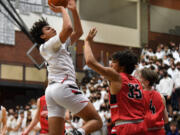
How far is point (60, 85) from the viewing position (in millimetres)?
4363

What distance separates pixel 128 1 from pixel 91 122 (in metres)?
21.3

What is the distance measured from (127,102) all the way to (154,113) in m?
0.66

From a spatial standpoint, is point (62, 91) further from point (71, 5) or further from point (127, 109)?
point (71, 5)

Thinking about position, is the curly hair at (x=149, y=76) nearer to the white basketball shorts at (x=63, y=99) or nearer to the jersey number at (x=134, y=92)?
the jersey number at (x=134, y=92)

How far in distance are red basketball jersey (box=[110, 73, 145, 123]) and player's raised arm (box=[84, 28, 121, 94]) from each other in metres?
0.09

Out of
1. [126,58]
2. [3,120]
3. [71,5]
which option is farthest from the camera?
[3,120]

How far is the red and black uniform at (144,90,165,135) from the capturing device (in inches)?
183

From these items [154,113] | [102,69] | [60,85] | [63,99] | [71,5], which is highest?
[71,5]

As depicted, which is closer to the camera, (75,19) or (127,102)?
(127,102)

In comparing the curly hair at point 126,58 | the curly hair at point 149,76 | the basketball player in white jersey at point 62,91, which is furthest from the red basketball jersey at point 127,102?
the curly hair at point 149,76

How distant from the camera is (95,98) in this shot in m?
15.1

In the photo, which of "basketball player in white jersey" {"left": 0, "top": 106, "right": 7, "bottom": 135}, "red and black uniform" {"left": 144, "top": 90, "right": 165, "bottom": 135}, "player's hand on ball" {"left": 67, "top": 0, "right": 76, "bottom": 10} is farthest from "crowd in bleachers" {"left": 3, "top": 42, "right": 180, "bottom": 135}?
"player's hand on ball" {"left": 67, "top": 0, "right": 76, "bottom": 10}

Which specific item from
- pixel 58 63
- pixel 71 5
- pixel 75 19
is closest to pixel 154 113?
pixel 58 63

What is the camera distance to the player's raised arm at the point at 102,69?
415cm
